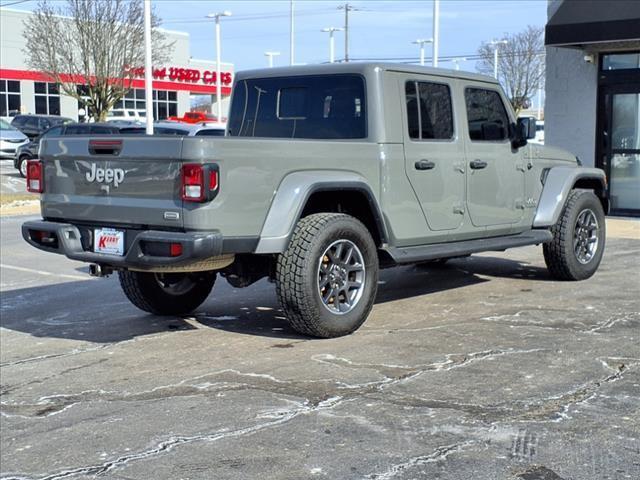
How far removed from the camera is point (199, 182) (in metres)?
5.58

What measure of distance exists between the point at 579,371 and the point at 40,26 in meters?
38.4

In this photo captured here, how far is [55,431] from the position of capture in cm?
470

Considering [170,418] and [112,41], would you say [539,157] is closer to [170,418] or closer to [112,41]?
[170,418]

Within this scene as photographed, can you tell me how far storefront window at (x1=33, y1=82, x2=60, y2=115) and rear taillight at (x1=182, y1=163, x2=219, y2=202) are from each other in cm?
5082

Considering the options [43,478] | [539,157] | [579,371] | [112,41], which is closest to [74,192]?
[43,478]

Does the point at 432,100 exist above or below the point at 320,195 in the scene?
above

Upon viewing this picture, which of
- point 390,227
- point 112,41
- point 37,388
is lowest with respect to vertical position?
point 37,388

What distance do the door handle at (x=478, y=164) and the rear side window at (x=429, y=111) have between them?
0.32 m

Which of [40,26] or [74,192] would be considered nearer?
[74,192]

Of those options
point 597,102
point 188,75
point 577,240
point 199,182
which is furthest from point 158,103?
point 199,182

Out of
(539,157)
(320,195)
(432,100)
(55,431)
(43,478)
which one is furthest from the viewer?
(539,157)

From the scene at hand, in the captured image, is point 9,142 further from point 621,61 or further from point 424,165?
point 424,165

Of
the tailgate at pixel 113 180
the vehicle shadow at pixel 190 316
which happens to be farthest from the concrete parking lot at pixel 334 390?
the tailgate at pixel 113 180

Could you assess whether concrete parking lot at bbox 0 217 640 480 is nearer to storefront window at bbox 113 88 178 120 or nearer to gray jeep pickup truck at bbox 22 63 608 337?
gray jeep pickup truck at bbox 22 63 608 337
